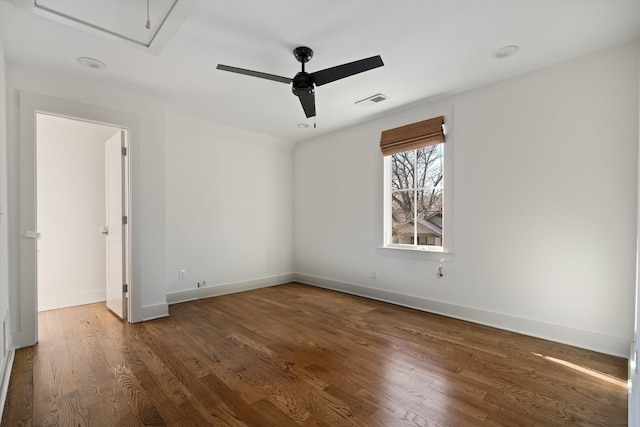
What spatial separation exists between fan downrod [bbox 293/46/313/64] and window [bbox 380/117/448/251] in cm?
181

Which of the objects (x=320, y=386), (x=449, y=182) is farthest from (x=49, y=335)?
(x=449, y=182)

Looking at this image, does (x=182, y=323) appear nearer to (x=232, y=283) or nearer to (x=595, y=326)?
(x=232, y=283)

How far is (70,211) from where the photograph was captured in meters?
4.21

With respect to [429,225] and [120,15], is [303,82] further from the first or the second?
[429,225]

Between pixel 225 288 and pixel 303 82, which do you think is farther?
pixel 225 288

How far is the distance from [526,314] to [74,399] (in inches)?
150

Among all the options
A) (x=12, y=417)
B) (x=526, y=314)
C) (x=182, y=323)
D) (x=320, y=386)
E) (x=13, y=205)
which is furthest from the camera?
(x=182, y=323)

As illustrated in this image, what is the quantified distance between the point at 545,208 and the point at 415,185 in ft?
4.81

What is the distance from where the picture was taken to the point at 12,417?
1.79 meters

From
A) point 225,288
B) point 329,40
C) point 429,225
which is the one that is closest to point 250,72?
point 329,40

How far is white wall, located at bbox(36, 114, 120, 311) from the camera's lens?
13.1 ft

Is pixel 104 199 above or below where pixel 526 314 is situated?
above

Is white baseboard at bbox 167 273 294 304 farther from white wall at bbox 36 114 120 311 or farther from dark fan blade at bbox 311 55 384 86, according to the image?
dark fan blade at bbox 311 55 384 86

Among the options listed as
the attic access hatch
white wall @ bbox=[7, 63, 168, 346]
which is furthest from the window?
white wall @ bbox=[7, 63, 168, 346]
